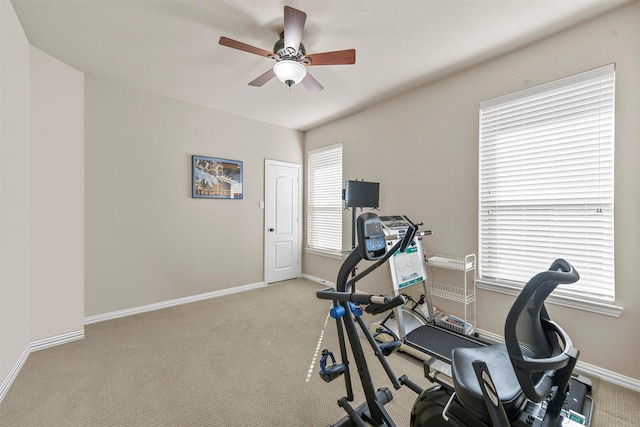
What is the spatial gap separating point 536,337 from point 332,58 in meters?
2.23

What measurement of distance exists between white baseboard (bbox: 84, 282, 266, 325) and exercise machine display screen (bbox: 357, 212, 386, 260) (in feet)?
11.1

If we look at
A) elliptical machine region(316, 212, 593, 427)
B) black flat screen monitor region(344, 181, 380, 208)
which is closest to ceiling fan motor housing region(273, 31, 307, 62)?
black flat screen monitor region(344, 181, 380, 208)

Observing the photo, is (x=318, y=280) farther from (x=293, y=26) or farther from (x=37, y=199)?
(x=293, y=26)


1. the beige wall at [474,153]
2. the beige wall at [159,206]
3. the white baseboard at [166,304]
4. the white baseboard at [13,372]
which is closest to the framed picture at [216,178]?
the beige wall at [159,206]

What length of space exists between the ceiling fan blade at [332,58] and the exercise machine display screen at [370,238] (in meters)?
1.46

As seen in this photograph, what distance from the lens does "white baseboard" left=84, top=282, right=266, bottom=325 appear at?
3.18 meters

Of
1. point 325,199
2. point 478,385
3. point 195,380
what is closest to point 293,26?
point 478,385

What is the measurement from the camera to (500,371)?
134 cm

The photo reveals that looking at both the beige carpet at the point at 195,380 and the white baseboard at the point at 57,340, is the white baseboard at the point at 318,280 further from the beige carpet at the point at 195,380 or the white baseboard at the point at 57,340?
the white baseboard at the point at 57,340

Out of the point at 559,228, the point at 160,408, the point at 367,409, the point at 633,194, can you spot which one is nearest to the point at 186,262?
the point at 160,408

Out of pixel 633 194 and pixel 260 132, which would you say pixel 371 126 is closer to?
pixel 260 132

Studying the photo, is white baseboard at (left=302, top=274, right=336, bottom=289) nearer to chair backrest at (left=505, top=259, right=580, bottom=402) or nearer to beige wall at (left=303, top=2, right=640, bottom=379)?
beige wall at (left=303, top=2, right=640, bottom=379)

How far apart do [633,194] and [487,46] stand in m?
1.66

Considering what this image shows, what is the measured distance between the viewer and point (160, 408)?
6.03 feet
